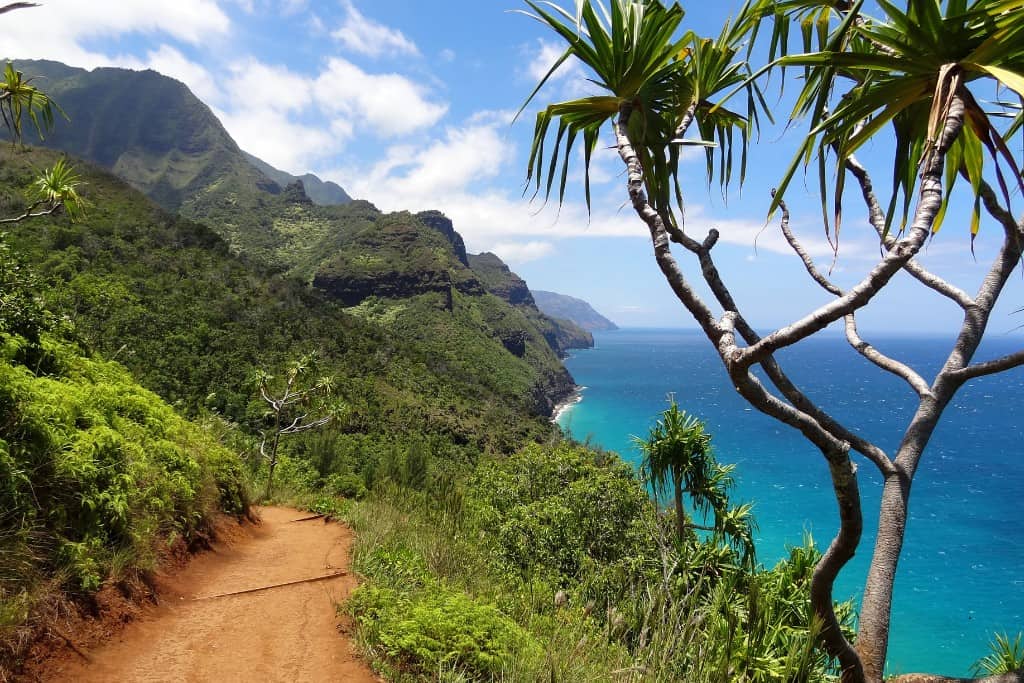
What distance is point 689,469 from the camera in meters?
8.02

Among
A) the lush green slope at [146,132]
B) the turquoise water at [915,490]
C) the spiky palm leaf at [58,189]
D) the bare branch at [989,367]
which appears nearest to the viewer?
the bare branch at [989,367]

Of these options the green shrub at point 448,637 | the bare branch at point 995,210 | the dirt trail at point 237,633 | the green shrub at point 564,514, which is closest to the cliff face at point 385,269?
the green shrub at point 564,514

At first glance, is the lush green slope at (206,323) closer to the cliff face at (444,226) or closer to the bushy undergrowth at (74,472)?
the bushy undergrowth at (74,472)

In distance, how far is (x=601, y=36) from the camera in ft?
8.87

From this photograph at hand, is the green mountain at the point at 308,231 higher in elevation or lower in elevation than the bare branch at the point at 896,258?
higher

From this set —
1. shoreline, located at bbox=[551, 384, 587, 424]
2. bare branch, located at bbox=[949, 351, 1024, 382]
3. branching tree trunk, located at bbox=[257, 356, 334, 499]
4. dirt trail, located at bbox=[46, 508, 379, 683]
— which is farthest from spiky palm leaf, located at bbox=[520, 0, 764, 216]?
shoreline, located at bbox=[551, 384, 587, 424]

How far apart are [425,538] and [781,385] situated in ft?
14.5

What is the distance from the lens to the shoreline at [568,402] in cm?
9081

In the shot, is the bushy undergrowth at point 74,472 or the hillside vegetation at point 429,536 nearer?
the hillside vegetation at point 429,536

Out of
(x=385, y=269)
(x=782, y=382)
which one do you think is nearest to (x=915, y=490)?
(x=782, y=382)

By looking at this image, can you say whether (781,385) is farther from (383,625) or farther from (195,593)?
(195,593)

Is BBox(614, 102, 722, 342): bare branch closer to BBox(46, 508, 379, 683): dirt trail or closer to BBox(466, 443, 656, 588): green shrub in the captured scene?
BBox(46, 508, 379, 683): dirt trail

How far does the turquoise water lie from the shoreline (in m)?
1.73

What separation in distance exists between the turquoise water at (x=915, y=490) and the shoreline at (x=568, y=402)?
1728 millimetres
